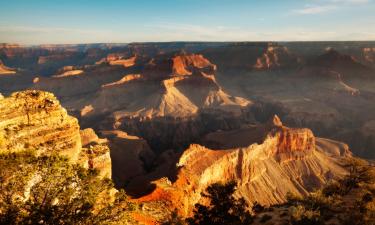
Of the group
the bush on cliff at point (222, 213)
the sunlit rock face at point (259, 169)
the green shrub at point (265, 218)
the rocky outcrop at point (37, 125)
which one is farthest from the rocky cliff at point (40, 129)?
the green shrub at point (265, 218)

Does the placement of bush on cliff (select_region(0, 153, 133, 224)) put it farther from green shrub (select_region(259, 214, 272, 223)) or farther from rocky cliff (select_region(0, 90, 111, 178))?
green shrub (select_region(259, 214, 272, 223))

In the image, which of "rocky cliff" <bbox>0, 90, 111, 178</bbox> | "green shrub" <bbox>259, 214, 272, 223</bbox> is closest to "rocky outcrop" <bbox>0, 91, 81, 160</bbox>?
"rocky cliff" <bbox>0, 90, 111, 178</bbox>

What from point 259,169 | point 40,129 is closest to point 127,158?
point 259,169

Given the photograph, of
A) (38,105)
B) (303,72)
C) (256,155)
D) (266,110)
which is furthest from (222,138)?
(303,72)

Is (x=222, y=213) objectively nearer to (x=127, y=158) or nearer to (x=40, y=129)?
(x=40, y=129)

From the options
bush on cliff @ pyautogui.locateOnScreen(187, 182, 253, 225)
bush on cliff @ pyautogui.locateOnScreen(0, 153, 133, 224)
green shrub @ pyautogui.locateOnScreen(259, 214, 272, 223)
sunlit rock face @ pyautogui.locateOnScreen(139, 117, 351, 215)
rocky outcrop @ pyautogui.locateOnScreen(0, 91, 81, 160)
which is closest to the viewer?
bush on cliff @ pyautogui.locateOnScreen(0, 153, 133, 224)

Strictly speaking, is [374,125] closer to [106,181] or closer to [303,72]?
[303,72]
